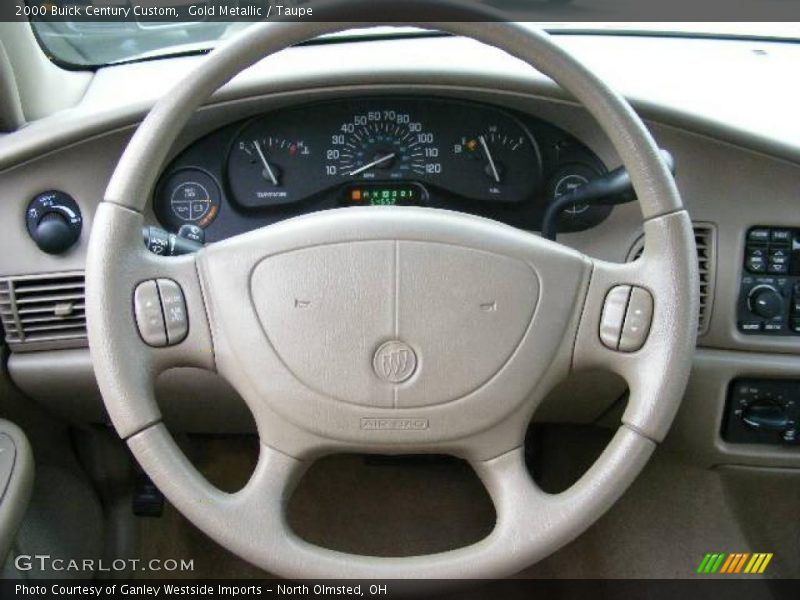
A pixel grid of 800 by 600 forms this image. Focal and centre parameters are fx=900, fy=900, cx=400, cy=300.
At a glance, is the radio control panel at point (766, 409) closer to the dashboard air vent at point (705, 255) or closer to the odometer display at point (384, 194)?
the dashboard air vent at point (705, 255)

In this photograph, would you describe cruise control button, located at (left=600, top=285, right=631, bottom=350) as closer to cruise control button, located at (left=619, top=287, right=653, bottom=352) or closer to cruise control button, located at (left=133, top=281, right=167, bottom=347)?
cruise control button, located at (left=619, top=287, right=653, bottom=352)

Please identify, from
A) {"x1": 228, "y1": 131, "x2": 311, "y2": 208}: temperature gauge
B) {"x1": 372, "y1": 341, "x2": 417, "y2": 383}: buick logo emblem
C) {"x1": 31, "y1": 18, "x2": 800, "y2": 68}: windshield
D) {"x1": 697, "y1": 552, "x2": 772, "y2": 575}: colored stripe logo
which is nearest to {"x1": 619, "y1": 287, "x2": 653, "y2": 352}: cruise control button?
{"x1": 372, "y1": 341, "x2": 417, "y2": 383}: buick logo emblem

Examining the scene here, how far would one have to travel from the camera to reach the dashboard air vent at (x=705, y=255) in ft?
4.64

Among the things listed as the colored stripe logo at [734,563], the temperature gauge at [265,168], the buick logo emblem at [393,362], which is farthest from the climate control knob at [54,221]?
the colored stripe logo at [734,563]

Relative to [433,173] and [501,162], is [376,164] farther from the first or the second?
[501,162]

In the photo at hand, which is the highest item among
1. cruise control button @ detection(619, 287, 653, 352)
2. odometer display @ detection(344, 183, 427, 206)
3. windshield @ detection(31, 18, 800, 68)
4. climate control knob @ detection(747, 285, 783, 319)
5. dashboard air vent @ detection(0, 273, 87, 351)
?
windshield @ detection(31, 18, 800, 68)

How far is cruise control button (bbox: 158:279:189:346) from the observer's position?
3.62 feet

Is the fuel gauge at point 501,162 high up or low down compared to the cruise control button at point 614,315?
up

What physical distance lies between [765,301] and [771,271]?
2.0 inches

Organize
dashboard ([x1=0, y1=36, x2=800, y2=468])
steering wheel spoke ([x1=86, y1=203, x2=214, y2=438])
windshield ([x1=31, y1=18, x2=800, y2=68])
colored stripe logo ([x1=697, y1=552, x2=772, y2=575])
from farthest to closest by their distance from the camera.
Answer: colored stripe logo ([x1=697, y1=552, x2=772, y2=575]), windshield ([x1=31, y1=18, x2=800, y2=68]), dashboard ([x1=0, y1=36, x2=800, y2=468]), steering wheel spoke ([x1=86, y1=203, x2=214, y2=438])

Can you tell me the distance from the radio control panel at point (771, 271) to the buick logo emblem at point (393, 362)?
2.05ft

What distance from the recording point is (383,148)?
56.9 inches

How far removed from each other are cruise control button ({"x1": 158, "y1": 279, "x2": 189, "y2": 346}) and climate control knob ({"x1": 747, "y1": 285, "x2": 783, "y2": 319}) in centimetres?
87

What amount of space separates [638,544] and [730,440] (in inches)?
18.9
